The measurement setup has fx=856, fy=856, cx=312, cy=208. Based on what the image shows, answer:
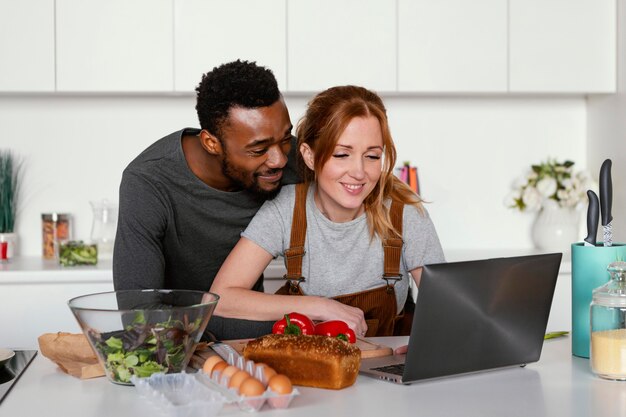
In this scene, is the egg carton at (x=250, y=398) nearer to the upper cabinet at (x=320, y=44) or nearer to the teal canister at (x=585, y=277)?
the teal canister at (x=585, y=277)

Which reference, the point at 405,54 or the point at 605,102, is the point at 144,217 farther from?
the point at 605,102

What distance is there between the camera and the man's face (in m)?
2.10

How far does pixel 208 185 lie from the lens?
238 centimetres

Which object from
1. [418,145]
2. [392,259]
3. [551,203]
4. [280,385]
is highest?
[418,145]

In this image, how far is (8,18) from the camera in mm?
3412

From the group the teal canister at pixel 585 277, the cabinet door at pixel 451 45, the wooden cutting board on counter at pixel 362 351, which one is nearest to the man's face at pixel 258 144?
the wooden cutting board on counter at pixel 362 351

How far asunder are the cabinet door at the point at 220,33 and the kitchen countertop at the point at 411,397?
2.05m

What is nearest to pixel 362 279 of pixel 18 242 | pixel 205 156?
pixel 205 156

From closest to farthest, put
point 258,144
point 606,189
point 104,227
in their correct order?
1. point 606,189
2. point 258,144
3. point 104,227

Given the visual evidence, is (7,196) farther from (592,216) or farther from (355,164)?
(592,216)

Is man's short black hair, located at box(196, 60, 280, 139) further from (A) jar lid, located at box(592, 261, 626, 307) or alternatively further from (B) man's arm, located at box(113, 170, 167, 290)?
(A) jar lid, located at box(592, 261, 626, 307)

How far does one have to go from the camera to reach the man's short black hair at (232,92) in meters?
2.11

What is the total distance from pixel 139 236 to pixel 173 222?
12 cm

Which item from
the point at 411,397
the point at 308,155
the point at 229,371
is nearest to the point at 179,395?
the point at 229,371
